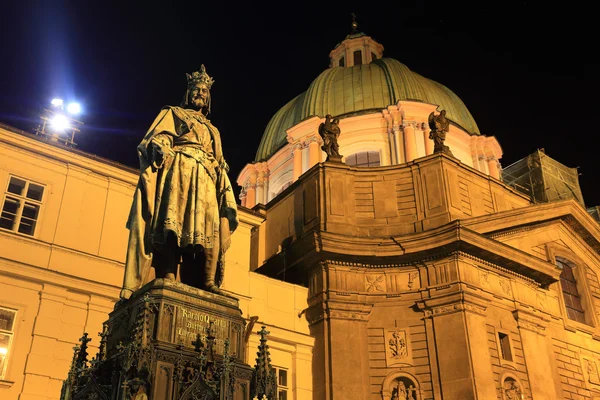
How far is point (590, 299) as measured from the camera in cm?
2691

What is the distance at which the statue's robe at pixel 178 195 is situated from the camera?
7.24 meters

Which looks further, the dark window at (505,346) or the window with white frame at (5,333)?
the dark window at (505,346)

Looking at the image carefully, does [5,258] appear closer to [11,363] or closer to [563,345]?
[11,363]

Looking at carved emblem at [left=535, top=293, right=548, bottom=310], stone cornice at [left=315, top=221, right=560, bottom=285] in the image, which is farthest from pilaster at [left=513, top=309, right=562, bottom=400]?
stone cornice at [left=315, top=221, right=560, bottom=285]

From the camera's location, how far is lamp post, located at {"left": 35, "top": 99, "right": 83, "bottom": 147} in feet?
79.5

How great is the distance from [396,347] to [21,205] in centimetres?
1295

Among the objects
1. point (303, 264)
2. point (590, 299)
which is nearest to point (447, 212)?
point (303, 264)

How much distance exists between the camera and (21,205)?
18.5 metres

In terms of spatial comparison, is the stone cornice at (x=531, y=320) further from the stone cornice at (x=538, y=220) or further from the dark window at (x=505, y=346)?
the stone cornice at (x=538, y=220)

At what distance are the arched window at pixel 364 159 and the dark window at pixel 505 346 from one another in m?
11.9

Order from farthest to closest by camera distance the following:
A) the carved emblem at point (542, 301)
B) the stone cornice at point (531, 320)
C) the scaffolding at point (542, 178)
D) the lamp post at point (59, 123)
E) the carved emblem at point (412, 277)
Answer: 1. the scaffolding at point (542, 178)
2. the lamp post at point (59, 123)
3. the carved emblem at point (542, 301)
4. the stone cornice at point (531, 320)
5. the carved emblem at point (412, 277)

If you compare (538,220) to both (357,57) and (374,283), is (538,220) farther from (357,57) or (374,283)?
(357,57)

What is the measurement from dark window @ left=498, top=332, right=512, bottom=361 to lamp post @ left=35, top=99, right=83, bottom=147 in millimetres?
17492

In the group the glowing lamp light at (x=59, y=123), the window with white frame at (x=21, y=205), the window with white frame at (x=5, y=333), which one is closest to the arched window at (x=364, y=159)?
the glowing lamp light at (x=59, y=123)
